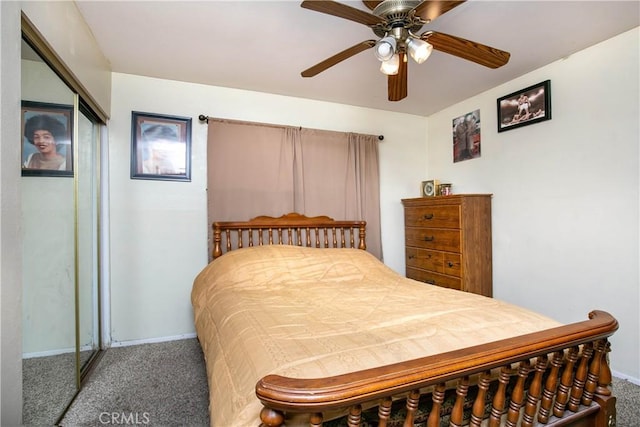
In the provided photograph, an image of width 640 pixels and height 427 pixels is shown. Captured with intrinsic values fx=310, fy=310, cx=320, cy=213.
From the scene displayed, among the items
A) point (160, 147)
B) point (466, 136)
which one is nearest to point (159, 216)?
point (160, 147)

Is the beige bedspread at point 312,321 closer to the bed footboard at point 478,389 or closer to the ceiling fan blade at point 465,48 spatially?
the bed footboard at point 478,389

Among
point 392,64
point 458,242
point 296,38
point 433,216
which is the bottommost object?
point 458,242

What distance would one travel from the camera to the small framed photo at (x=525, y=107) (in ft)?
8.48

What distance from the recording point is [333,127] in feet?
11.2

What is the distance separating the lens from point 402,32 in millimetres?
1479

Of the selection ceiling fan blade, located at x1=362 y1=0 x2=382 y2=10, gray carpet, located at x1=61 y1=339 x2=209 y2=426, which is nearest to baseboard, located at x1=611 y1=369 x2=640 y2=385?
gray carpet, located at x1=61 y1=339 x2=209 y2=426

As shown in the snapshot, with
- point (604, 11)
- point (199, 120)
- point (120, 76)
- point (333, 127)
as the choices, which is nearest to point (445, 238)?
point (333, 127)

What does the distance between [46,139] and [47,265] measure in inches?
25.7

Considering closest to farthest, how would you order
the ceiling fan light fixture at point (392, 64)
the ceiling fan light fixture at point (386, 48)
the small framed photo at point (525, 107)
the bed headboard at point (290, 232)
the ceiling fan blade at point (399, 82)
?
the ceiling fan light fixture at point (386, 48) → the ceiling fan light fixture at point (392, 64) → the ceiling fan blade at point (399, 82) → the small framed photo at point (525, 107) → the bed headboard at point (290, 232)

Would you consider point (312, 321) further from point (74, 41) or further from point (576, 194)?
point (576, 194)

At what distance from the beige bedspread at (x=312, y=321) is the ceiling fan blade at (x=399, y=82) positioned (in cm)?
126

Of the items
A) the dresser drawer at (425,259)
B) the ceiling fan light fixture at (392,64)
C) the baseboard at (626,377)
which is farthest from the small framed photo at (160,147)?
the baseboard at (626,377)

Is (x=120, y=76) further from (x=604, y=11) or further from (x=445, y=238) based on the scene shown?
(x=604, y=11)

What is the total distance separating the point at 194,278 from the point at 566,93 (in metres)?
3.51
